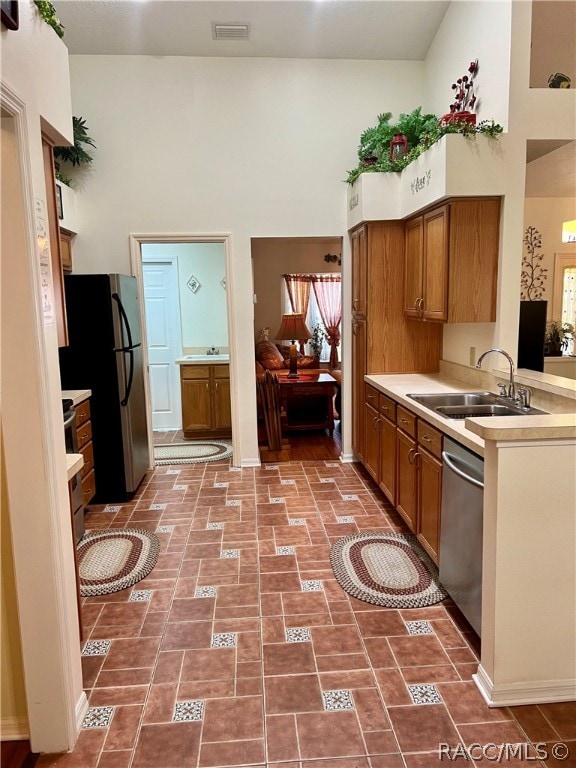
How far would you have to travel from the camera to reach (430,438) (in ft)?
9.54

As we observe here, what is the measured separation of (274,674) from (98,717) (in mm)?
719

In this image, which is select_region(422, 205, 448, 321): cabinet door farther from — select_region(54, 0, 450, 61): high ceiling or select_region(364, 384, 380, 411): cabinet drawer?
select_region(54, 0, 450, 61): high ceiling

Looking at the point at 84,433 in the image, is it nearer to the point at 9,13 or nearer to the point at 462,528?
the point at 462,528

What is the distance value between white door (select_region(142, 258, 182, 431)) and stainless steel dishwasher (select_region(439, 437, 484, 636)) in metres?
4.45

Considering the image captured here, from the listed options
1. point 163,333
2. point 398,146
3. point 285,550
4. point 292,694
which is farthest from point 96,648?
point 163,333

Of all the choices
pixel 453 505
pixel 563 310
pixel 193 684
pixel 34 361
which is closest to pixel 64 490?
pixel 34 361

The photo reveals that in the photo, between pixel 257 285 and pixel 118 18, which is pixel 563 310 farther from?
pixel 118 18

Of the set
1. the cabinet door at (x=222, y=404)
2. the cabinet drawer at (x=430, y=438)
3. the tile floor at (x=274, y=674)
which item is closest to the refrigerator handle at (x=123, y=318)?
the tile floor at (x=274, y=674)

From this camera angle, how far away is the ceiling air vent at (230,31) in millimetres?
4215

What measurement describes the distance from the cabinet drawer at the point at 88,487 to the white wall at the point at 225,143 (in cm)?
195

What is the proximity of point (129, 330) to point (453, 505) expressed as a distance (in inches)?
114

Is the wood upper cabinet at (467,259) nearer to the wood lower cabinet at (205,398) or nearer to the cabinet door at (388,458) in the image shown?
the cabinet door at (388,458)

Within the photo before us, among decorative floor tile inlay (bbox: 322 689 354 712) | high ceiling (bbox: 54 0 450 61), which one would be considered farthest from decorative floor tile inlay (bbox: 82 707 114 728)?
high ceiling (bbox: 54 0 450 61)

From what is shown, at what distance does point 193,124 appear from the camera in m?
4.64
